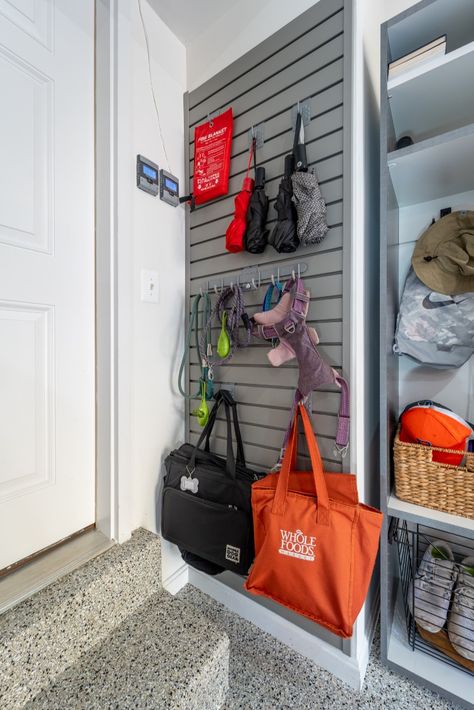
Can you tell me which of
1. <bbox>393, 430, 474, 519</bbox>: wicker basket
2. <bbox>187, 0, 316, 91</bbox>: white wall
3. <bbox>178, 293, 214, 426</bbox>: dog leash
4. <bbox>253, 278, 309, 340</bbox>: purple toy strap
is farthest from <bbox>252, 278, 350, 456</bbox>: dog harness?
<bbox>187, 0, 316, 91</bbox>: white wall

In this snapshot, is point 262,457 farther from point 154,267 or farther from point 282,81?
point 282,81

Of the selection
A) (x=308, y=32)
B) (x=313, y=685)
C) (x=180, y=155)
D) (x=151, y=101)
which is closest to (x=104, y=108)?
(x=151, y=101)

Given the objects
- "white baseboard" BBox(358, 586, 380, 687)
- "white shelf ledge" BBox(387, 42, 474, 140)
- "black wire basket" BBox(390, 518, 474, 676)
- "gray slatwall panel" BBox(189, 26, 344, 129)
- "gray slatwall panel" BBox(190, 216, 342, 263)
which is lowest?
"white baseboard" BBox(358, 586, 380, 687)

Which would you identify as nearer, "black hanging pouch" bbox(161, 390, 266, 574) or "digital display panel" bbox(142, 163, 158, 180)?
"black hanging pouch" bbox(161, 390, 266, 574)

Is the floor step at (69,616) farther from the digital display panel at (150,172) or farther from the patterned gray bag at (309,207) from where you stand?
the digital display panel at (150,172)

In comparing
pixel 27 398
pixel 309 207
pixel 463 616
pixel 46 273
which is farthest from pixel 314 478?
pixel 46 273

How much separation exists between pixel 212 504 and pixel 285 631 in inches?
23.3

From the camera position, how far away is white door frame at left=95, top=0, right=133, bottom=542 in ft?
A: 3.92

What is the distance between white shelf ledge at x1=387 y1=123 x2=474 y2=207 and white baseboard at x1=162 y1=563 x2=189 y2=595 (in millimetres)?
1980

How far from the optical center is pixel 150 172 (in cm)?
136

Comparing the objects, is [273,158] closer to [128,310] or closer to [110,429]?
[128,310]

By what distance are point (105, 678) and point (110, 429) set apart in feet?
2.35

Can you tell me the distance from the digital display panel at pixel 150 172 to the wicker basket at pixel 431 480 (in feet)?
4.80

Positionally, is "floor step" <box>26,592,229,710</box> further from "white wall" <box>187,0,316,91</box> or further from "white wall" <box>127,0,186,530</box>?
"white wall" <box>187,0,316,91</box>
